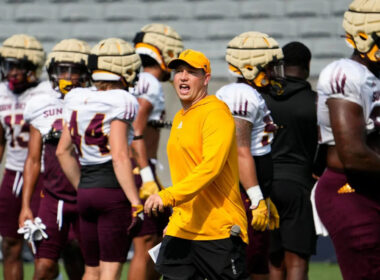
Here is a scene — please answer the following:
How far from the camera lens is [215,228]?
4836 millimetres

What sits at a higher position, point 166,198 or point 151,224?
point 166,198

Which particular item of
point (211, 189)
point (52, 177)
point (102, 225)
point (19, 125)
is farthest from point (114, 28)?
point (211, 189)

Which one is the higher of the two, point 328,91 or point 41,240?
point 328,91

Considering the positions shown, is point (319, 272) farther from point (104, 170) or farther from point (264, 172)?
point (104, 170)

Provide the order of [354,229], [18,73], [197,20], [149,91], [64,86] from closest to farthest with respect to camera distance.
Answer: [354,229] < [64,86] < [149,91] < [18,73] < [197,20]

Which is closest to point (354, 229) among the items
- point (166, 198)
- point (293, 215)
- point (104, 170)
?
point (166, 198)

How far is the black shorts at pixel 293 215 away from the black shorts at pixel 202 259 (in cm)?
180

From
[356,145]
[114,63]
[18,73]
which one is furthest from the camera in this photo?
[18,73]

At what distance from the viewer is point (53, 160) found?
693 centimetres

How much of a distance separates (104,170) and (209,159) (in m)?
1.66

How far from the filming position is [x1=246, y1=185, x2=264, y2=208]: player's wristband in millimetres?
5832

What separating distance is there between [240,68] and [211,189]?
1632mm

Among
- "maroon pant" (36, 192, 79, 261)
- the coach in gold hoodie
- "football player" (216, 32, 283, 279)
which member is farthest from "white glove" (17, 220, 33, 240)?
the coach in gold hoodie

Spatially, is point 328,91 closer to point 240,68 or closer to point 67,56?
point 240,68
